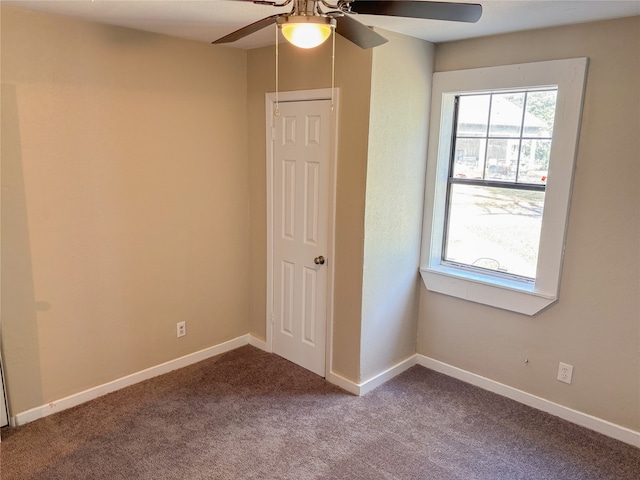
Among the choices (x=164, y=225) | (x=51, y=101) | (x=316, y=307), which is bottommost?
(x=316, y=307)

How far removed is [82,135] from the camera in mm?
2727

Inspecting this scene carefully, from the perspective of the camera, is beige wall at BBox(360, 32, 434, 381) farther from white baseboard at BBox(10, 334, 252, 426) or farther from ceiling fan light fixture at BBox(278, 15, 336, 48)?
ceiling fan light fixture at BBox(278, 15, 336, 48)

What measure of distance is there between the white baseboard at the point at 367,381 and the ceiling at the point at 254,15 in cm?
221

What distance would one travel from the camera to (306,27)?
60.7 inches

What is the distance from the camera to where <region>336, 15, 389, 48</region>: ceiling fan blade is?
1693 millimetres

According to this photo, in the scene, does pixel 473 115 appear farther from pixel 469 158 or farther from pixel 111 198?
pixel 111 198

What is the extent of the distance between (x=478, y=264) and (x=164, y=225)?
2.16m

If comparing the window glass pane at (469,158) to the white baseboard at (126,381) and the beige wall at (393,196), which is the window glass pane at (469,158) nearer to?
the beige wall at (393,196)

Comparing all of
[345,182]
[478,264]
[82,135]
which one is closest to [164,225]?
[82,135]

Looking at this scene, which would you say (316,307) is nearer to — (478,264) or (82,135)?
(478,264)

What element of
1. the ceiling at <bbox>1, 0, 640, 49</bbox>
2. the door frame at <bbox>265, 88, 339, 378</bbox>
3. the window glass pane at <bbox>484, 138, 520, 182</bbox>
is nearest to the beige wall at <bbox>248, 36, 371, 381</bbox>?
the door frame at <bbox>265, 88, 339, 378</bbox>

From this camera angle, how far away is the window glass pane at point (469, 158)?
3.16 meters

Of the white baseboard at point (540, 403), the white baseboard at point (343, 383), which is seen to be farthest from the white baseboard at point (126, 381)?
the white baseboard at point (540, 403)

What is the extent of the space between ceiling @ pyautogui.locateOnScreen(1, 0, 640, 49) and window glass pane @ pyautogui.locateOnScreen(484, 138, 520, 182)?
0.67m
